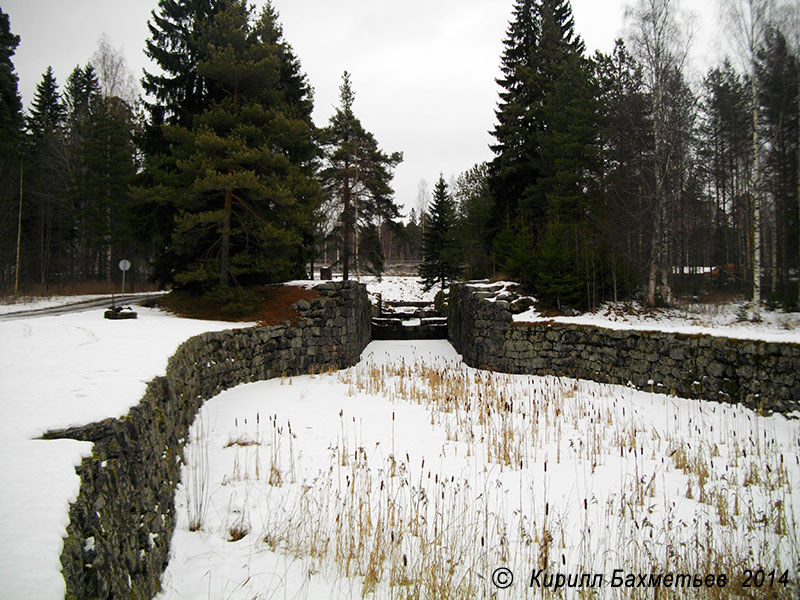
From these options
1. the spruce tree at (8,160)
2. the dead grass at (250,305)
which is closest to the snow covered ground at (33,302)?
the spruce tree at (8,160)

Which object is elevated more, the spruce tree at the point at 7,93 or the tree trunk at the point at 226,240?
the spruce tree at the point at 7,93

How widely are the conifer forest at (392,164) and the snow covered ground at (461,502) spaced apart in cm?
651

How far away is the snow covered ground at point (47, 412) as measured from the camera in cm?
163

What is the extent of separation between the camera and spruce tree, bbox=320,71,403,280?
20.8 metres

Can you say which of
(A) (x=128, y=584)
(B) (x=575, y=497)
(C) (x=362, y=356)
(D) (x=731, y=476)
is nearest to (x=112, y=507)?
(A) (x=128, y=584)

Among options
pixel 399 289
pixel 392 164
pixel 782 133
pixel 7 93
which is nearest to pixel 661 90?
pixel 782 133

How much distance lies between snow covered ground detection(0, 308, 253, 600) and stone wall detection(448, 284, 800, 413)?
913 centimetres

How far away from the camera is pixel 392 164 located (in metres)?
21.4

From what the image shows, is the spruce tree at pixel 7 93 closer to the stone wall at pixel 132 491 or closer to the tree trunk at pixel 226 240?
the tree trunk at pixel 226 240

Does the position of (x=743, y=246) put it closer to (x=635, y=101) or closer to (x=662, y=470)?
(x=635, y=101)

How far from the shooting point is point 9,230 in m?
21.7

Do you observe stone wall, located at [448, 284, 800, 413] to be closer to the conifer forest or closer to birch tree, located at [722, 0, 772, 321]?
the conifer forest

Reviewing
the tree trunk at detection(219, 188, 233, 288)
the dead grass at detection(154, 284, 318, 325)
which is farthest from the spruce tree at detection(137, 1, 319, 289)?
the dead grass at detection(154, 284, 318, 325)

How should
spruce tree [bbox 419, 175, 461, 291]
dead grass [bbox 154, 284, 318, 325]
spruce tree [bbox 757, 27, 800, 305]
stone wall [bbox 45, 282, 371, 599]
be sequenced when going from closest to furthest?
stone wall [bbox 45, 282, 371, 599], dead grass [bbox 154, 284, 318, 325], spruce tree [bbox 757, 27, 800, 305], spruce tree [bbox 419, 175, 461, 291]
